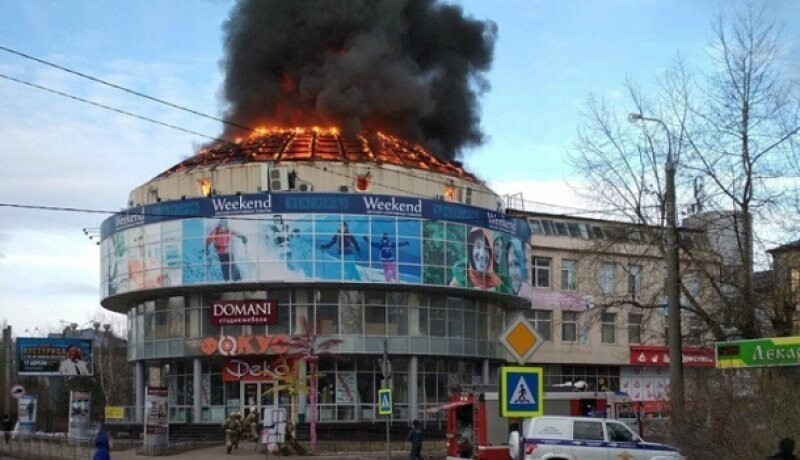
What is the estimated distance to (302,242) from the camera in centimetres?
5434

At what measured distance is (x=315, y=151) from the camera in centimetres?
6031

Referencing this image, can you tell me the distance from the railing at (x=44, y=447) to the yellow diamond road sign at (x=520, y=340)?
22.4 metres

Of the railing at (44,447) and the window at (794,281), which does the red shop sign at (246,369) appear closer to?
the railing at (44,447)

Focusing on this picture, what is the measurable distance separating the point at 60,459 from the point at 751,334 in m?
22.3

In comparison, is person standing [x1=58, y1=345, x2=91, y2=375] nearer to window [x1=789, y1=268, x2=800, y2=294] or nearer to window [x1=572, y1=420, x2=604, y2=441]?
window [x1=572, y1=420, x2=604, y2=441]

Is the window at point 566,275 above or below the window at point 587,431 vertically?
above

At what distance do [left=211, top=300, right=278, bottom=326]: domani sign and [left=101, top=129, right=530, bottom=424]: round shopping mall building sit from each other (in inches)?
2.8

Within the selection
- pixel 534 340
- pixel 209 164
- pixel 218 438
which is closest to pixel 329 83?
pixel 209 164

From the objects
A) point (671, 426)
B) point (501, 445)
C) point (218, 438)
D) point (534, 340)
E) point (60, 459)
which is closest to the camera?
point (534, 340)

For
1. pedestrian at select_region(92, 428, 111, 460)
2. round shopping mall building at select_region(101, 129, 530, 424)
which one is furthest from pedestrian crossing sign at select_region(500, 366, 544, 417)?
round shopping mall building at select_region(101, 129, 530, 424)

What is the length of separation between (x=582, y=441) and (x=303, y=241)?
1225 inches

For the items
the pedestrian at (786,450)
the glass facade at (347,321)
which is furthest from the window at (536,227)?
the pedestrian at (786,450)

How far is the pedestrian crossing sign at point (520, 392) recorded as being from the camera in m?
15.5

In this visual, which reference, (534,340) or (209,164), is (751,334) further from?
(209,164)
